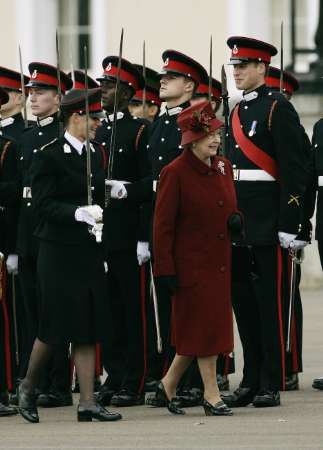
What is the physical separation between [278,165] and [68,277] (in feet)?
4.80

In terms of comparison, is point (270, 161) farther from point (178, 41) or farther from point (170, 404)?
point (178, 41)

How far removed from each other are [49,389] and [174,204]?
5.87 ft

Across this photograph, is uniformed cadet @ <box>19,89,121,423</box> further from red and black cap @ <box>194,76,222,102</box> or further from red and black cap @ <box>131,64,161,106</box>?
red and black cap @ <box>131,64,161,106</box>

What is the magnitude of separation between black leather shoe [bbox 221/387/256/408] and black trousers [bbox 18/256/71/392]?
1068 millimetres

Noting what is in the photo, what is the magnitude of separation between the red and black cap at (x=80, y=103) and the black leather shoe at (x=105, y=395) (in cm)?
176

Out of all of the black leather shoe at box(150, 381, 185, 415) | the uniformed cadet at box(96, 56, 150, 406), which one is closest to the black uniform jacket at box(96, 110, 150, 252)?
the uniformed cadet at box(96, 56, 150, 406)

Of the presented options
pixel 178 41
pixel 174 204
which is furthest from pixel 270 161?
pixel 178 41

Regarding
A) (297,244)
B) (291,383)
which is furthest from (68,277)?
(291,383)

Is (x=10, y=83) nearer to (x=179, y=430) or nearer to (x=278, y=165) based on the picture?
(x=278, y=165)

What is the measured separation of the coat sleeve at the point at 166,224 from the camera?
1209 cm

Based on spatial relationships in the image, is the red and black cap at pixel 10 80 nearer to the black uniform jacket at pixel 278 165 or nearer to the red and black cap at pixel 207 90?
the red and black cap at pixel 207 90

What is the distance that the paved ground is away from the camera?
11094 millimetres

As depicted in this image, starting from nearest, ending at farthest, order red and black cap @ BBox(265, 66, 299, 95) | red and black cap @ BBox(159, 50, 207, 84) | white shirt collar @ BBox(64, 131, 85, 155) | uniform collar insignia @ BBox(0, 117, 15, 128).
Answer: white shirt collar @ BBox(64, 131, 85, 155)
red and black cap @ BBox(159, 50, 207, 84)
uniform collar insignia @ BBox(0, 117, 15, 128)
red and black cap @ BBox(265, 66, 299, 95)

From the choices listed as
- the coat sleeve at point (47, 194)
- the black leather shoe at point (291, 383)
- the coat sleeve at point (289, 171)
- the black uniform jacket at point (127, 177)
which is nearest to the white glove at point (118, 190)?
the black uniform jacket at point (127, 177)
